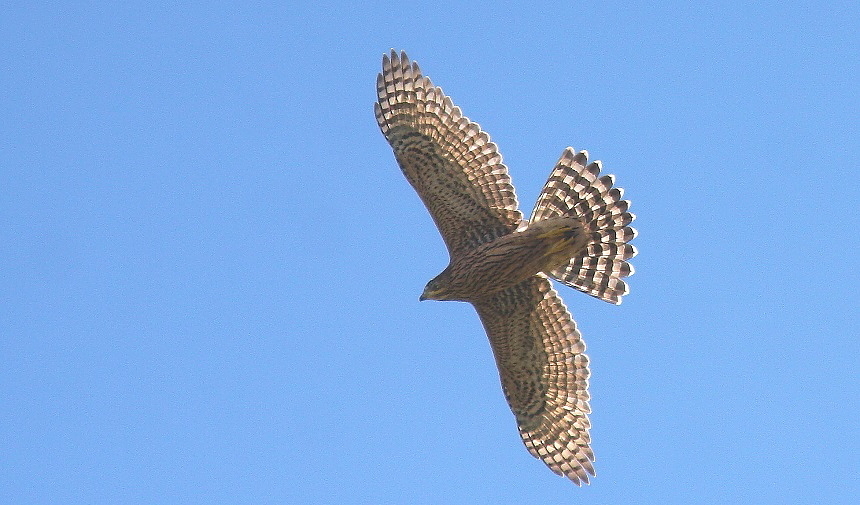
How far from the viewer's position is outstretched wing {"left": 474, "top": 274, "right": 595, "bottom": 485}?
1535 centimetres

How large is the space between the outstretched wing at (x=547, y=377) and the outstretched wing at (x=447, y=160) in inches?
43.2

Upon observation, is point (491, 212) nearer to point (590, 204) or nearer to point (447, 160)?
point (447, 160)

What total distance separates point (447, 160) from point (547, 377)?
2.95 m

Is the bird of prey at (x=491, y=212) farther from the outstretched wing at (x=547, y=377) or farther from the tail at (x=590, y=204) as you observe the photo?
the outstretched wing at (x=547, y=377)

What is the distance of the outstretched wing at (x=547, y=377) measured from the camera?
1535 centimetres

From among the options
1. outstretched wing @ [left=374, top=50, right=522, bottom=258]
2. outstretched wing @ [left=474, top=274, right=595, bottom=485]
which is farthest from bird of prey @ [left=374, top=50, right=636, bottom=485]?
outstretched wing @ [left=474, top=274, right=595, bottom=485]

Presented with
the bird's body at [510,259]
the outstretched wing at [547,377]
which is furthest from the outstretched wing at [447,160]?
the outstretched wing at [547,377]

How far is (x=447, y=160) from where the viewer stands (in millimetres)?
14508

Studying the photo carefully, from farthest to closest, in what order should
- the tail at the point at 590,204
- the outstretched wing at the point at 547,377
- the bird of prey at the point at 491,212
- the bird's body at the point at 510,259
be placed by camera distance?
1. the outstretched wing at the point at 547,377
2. the tail at the point at 590,204
3. the bird of prey at the point at 491,212
4. the bird's body at the point at 510,259

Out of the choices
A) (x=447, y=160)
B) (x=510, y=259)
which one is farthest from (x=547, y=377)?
(x=447, y=160)

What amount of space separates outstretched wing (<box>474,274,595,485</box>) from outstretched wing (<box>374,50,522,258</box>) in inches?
43.2

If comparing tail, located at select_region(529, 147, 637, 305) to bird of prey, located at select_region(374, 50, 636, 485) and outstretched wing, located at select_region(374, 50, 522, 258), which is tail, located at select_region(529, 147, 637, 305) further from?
outstretched wing, located at select_region(374, 50, 522, 258)

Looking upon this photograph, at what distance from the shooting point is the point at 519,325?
1537cm

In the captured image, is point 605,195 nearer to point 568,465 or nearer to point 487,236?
point 487,236
